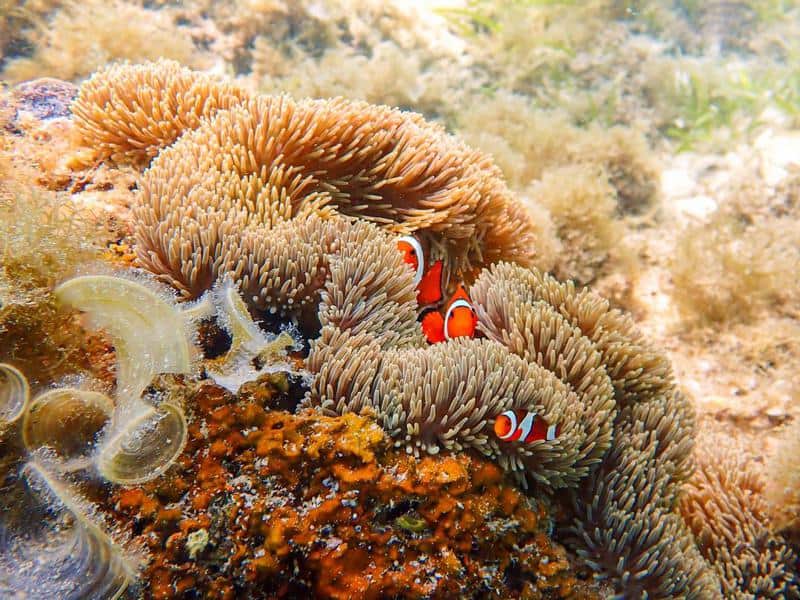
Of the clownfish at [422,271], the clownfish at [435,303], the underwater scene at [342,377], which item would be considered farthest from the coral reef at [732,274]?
the clownfish at [422,271]

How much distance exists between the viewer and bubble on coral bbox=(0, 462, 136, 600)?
159cm

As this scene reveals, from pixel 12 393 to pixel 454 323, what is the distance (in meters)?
1.97

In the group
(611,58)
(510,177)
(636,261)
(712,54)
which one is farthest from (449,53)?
(712,54)

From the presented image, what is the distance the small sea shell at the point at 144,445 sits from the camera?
67.4 inches

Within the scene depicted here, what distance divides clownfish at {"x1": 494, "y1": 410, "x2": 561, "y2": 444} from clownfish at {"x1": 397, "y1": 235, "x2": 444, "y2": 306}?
105 cm

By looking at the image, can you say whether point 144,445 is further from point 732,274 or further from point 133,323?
point 732,274

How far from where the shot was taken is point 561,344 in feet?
8.04

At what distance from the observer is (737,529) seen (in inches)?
104

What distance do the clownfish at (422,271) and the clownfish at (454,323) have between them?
23 cm

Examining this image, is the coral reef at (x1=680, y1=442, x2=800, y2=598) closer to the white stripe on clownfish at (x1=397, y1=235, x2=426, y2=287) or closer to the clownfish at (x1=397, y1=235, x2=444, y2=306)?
the clownfish at (x1=397, y1=235, x2=444, y2=306)

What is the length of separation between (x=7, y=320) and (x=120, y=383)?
0.48 m

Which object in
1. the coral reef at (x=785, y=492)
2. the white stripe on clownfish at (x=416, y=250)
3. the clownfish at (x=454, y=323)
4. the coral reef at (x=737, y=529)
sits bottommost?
the coral reef at (x=737, y=529)

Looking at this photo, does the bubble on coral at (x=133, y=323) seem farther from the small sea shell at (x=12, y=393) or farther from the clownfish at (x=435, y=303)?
the clownfish at (x=435, y=303)

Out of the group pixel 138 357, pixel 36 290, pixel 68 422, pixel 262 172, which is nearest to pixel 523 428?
pixel 138 357
